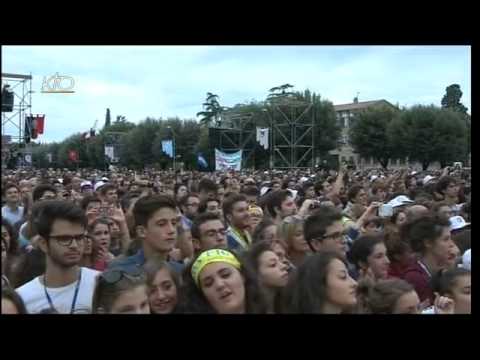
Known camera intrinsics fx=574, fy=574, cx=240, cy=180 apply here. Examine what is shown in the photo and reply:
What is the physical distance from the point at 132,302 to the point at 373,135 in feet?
159

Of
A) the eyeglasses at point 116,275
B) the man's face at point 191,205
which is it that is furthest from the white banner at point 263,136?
the eyeglasses at point 116,275

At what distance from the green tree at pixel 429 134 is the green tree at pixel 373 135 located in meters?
1.85

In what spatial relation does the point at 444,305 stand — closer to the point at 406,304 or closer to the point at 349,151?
the point at 406,304

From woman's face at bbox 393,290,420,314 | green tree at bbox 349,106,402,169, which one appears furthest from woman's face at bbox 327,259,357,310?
green tree at bbox 349,106,402,169

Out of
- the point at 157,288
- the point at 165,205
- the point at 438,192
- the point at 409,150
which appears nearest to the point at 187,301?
the point at 157,288

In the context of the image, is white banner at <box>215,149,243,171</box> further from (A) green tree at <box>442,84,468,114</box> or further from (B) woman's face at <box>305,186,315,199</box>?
(B) woman's face at <box>305,186,315,199</box>

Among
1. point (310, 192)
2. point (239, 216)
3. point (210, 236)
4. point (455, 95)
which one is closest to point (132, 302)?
point (210, 236)

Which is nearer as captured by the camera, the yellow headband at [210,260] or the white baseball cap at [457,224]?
the yellow headband at [210,260]

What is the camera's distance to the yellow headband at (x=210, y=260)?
327cm

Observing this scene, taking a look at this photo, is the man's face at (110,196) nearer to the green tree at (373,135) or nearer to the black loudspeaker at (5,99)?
the black loudspeaker at (5,99)

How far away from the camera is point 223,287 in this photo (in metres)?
3.12

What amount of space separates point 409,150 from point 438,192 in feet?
121

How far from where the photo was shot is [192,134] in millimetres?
59094
